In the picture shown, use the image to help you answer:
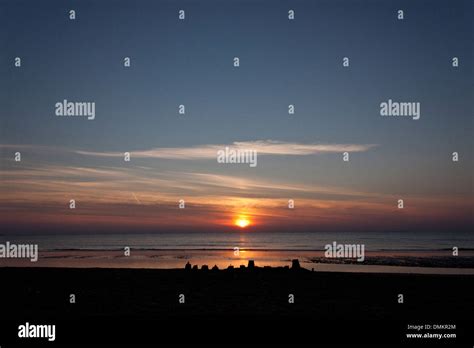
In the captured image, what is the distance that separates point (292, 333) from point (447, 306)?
28.7 ft

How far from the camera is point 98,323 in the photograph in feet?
47.9

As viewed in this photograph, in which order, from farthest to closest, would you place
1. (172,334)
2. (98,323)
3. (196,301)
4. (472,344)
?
(196,301) < (98,323) < (172,334) < (472,344)

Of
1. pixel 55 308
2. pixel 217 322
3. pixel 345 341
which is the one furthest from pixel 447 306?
pixel 55 308

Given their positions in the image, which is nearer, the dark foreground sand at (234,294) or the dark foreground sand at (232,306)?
the dark foreground sand at (232,306)

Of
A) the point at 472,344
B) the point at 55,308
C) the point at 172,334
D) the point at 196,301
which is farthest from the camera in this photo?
the point at 196,301

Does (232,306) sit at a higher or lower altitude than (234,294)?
lower

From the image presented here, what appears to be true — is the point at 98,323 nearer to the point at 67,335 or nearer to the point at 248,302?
the point at 67,335

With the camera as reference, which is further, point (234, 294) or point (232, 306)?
point (234, 294)

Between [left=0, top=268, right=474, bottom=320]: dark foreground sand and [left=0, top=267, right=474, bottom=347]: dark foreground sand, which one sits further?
[left=0, top=268, right=474, bottom=320]: dark foreground sand

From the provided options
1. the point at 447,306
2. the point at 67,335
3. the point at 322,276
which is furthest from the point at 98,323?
the point at 322,276

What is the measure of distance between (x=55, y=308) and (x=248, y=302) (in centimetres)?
779

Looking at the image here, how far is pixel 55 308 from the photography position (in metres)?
17.9

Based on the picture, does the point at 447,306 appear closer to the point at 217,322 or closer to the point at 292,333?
the point at 292,333

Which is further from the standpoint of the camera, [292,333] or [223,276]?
[223,276]
